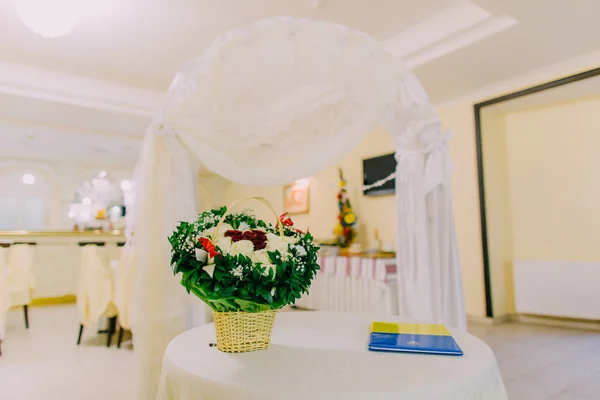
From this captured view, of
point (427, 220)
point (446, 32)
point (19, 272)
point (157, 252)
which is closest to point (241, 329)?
point (157, 252)

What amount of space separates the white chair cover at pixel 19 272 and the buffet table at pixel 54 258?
1858 millimetres

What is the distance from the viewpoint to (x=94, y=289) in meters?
3.38

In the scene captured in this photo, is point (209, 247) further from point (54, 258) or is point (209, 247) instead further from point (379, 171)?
point (54, 258)

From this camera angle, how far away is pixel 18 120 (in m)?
5.28

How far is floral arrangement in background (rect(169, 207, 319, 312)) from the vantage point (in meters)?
1.04

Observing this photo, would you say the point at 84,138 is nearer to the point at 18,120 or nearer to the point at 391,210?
the point at 18,120

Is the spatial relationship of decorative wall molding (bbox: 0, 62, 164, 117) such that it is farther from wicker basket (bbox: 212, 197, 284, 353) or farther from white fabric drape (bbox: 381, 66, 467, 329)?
wicker basket (bbox: 212, 197, 284, 353)

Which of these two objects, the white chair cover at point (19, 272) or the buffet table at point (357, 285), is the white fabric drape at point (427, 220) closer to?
the buffet table at point (357, 285)

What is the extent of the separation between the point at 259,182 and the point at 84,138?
187 inches

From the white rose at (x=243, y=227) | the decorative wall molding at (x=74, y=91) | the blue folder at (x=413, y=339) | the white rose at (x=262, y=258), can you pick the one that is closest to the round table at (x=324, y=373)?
the blue folder at (x=413, y=339)

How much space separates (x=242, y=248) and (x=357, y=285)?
310 centimetres

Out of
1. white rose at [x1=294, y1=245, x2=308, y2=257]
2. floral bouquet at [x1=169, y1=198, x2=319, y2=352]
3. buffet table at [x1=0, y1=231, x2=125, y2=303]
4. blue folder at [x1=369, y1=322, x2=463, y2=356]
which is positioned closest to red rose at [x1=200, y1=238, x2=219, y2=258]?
floral bouquet at [x1=169, y1=198, x2=319, y2=352]

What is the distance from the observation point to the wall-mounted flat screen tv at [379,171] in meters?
5.18

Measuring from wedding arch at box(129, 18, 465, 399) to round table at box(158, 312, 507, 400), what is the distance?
0.94m
